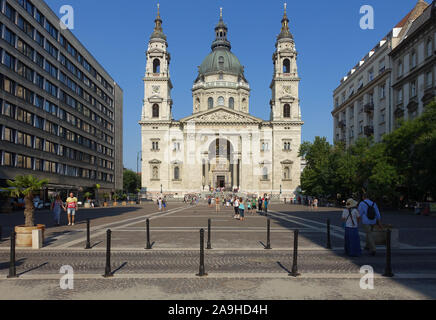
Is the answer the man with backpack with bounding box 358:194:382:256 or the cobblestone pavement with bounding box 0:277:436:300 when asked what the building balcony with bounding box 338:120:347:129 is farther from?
the cobblestone pavement with bounding box 0:277:436:300

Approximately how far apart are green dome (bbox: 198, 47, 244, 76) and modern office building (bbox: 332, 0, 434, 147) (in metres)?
33.8

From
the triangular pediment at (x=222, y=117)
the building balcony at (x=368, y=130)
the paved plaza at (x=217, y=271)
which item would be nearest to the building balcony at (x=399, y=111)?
the building balcony at (x=368, y=130)

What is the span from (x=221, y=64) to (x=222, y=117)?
70.8 ft

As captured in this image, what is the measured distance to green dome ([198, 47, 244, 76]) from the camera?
324 feet

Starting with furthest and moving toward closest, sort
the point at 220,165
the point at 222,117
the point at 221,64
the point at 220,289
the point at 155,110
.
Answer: the point at 221,64 → the point at 220,165 → the point at 222,117 → the point at 155,110 → the point at 220,289

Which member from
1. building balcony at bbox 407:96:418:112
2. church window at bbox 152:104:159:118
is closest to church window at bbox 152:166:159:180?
church window at bbox 152:104:159:118

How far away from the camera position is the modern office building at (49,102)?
4244 centimetres

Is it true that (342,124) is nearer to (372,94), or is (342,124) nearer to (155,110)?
(372,94)

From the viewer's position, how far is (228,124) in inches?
3295

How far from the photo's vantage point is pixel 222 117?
3295 inches

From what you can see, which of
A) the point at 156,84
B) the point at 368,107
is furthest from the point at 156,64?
the point at 368,107
